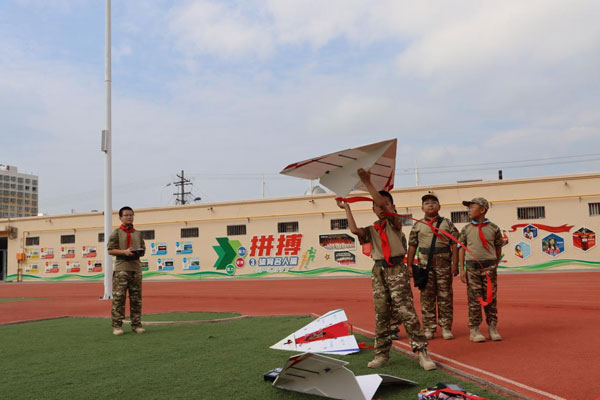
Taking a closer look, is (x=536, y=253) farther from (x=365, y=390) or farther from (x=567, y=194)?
(x=365, y=390)

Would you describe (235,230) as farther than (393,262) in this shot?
Yes

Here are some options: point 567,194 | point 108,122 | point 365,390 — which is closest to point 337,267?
point 567,194

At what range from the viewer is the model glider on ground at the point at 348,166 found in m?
4.60

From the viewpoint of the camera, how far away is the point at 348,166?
4.85 meters

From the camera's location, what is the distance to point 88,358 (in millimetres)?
5641

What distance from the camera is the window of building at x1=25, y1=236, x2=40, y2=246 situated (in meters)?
36.5

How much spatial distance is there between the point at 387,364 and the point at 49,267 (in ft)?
121

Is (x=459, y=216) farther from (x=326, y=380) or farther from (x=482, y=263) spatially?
(x=326, y=380)

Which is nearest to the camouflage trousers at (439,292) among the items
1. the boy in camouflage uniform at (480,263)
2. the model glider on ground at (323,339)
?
the boy in camouflage uniform at (480,263)

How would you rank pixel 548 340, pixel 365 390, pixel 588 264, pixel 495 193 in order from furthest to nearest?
pixel 495 193
pixel 588 264
pixel 548 340
pixel 365 390

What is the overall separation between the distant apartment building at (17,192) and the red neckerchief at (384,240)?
125 meters

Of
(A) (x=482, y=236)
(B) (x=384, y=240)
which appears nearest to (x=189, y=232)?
(A) (x=482, y=236)

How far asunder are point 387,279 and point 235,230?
26.9 m

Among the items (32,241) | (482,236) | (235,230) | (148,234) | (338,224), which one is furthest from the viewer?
(32,241)
